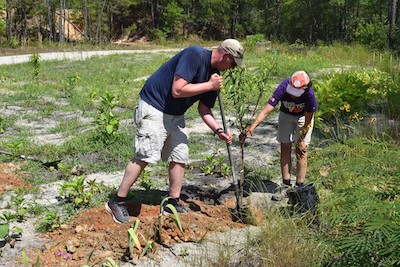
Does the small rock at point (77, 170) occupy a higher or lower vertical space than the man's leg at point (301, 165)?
lower

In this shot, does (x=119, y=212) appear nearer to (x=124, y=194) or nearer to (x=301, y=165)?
(x=124, y=194)

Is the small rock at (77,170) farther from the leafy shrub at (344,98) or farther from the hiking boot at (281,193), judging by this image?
the leafy shrub at (344,98)

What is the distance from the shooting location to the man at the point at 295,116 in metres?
4.16

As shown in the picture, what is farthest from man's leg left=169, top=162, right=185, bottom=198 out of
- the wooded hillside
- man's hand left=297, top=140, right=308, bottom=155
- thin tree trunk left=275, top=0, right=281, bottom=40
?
thin tree trunk left=275, top=0, right=281, bottom=40

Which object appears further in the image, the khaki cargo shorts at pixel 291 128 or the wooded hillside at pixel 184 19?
the wooded hillside at pixel 184 19

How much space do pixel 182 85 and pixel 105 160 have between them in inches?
88.5

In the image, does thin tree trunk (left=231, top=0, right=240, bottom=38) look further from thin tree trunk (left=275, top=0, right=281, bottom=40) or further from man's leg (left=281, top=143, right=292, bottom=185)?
man's leg (left=281, top=143, right=292, bottom=185)

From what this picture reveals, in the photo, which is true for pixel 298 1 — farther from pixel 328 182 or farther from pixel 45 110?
pixel 328 182

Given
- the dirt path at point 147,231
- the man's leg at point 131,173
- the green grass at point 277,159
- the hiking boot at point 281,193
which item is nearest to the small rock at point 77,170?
the green grass at point 277,159

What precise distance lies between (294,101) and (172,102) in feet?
4.05

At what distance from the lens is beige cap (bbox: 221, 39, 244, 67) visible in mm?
3498

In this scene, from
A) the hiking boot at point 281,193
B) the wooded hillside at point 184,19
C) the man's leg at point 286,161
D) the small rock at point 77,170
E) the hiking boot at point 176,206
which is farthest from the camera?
the wooded hillside at point 184,19

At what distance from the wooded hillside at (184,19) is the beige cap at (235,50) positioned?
29387 mm

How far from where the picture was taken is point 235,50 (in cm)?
350
